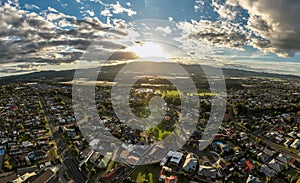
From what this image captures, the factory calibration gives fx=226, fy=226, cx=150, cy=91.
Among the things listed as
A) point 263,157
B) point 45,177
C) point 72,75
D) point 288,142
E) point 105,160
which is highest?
point 288,142

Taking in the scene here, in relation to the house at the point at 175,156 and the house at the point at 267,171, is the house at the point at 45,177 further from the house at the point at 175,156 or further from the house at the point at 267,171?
the house at the point at 267,171

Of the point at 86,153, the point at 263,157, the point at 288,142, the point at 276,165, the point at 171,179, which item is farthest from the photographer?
the point at 288,142

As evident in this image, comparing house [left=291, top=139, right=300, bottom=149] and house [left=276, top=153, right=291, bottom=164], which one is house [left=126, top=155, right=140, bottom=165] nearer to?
Answer: house [left=276, top=153, right=291, bottom=164]

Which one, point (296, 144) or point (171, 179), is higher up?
point (296, 144)

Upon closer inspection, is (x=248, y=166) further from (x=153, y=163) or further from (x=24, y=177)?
(x=24, y=177)

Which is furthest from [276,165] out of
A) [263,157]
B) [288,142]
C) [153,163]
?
[153,163]

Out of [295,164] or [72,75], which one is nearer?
[295,164]

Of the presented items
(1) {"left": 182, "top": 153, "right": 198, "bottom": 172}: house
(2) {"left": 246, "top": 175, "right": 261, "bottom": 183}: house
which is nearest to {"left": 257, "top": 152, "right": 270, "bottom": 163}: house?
(2) {"left": 246, "top": 175, "right": 261, "bottom": 183}: house
